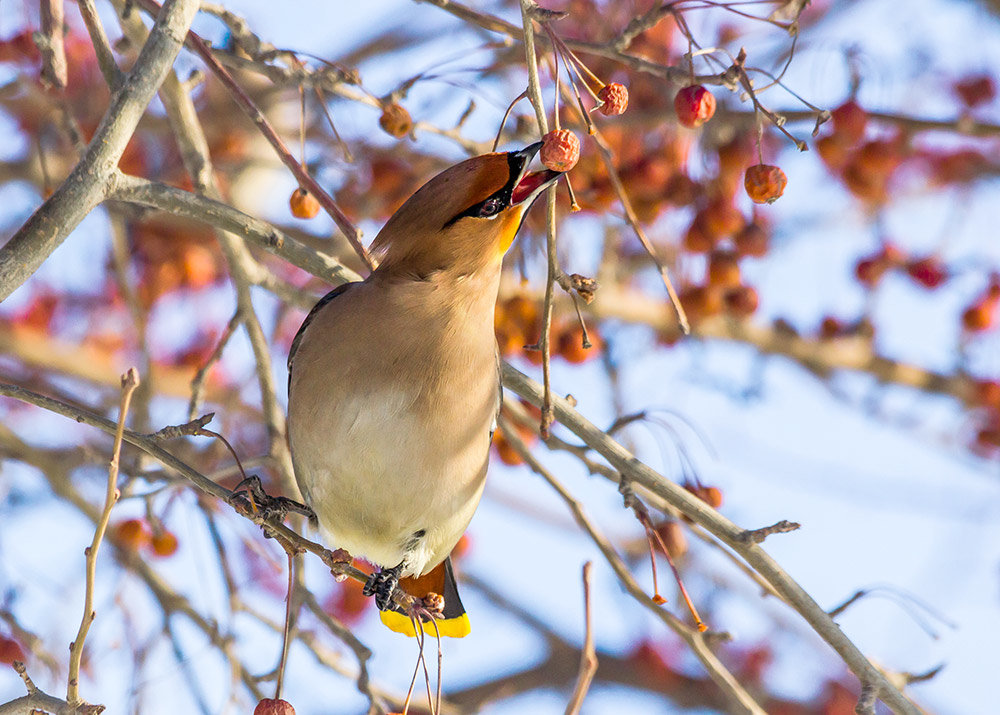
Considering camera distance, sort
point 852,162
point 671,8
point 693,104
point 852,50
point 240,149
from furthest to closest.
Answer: point 240,149
point 852,162
point 852,50
point 693,104
point 671,8

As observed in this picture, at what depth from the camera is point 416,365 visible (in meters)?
2.46

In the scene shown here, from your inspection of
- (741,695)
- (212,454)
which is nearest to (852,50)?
(741,695)

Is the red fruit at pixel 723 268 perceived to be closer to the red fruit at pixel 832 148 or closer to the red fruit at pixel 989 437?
the red fruit at pixel 832 148

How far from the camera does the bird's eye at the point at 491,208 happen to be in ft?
8.21

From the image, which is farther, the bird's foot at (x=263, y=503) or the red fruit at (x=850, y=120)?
the red fruit at (x=850, y=120)

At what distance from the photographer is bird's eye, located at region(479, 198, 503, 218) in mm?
2502

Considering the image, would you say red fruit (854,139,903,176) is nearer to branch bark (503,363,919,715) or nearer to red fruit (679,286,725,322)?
red fruit (679,286,725,322)

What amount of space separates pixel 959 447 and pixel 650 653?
146 cm

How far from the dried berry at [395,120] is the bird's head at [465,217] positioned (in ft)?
0.63

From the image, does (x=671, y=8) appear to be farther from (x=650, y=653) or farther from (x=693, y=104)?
(x=650, y=653)

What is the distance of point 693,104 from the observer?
2.37m

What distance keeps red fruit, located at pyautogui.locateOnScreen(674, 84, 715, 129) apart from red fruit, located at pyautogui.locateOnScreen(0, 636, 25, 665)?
2.16 m

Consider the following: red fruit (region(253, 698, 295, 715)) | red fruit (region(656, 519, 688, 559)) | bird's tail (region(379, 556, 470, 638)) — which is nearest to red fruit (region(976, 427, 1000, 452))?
red fruit (region(656, 519, 688, 559))

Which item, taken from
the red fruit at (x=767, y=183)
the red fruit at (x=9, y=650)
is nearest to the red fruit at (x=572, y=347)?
the red fruit at (x=767, y=183)
